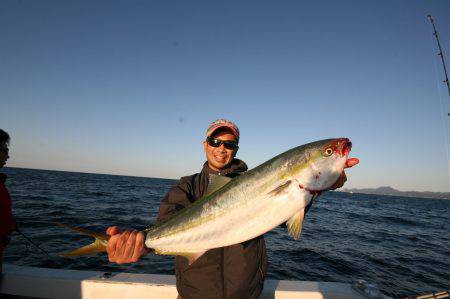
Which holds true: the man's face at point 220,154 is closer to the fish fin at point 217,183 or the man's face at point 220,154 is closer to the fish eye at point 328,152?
the fish fin at point 217,183

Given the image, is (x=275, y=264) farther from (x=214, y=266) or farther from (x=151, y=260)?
(x=214, y=266)

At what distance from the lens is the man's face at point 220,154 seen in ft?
13.0

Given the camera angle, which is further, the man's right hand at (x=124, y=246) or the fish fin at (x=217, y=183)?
the fish fin at (x=217, y=183)

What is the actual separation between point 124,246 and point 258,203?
1528 mm

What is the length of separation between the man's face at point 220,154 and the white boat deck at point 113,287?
266cm

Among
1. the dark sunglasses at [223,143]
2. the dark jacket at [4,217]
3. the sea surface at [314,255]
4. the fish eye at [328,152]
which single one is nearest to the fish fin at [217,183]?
the dark sunglasses at [223,143]

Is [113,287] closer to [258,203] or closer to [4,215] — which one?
[4,215]

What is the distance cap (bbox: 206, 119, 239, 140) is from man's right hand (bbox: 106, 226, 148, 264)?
5.80ft

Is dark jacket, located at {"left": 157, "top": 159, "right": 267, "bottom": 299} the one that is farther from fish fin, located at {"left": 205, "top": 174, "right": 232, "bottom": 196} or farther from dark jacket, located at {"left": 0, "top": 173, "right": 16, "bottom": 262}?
dark jacket, located at {"left": 0, "top": 173, "right": 16, "bottom": 262}

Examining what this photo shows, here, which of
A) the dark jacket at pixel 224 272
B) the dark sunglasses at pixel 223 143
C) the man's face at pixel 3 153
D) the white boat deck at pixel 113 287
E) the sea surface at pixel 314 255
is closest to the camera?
the dark jacket at pixel 224 272

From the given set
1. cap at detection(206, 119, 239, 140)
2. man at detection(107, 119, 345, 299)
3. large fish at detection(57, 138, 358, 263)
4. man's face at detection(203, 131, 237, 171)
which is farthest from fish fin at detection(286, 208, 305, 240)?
cap at detection(206, 119, 239, 140)

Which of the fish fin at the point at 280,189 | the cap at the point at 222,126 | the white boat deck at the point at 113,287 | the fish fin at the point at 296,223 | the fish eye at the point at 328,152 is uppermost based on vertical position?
the cap at the point at 222,126

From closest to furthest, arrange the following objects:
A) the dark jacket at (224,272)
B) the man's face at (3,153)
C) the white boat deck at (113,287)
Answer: the dark jacket at (224,272), the white boat deck at (113,287), the man's face at (3,153)

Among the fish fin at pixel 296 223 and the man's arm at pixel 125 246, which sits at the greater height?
the fish fin at pixel 296 223
